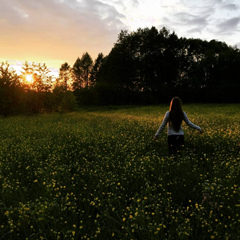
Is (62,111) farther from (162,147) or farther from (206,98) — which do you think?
(206,98)

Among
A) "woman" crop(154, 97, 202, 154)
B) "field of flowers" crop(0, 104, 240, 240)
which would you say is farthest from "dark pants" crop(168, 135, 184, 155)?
"field of flowers" crop(0, 104, 240, 240)

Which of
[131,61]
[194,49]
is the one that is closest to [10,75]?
[131,61]

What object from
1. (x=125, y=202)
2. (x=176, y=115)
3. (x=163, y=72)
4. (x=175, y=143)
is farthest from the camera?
(x=163, y=72)

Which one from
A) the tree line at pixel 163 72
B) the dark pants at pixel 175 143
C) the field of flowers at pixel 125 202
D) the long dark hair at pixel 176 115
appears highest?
the tree line at pixel 163 72

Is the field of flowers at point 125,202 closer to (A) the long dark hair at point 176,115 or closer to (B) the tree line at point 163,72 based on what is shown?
(A) the long dark hair at point 176,115

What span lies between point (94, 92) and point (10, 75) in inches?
1211

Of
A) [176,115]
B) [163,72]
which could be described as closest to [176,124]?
[176,115]

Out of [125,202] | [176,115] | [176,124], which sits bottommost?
[125,202]

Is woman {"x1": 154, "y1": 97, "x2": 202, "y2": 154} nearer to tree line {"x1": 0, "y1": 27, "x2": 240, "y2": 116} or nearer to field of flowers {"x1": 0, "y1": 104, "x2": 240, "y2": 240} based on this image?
field of flowers {"x1": 0, "y1": 104, "x2": 240, "y2": 240}

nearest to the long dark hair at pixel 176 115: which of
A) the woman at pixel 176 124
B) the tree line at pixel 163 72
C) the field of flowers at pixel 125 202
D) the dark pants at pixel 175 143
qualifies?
the woman at pixel 176 124

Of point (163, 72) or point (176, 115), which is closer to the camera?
point (176, 115)

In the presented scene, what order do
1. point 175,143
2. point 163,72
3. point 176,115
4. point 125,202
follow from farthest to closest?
point 163,72
point 175,143
point 176,115
point 125,202

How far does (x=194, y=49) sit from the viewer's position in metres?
59.6

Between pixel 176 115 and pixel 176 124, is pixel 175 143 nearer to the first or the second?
pixel 176 124
